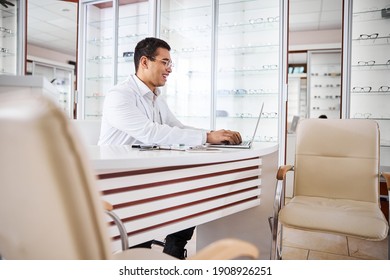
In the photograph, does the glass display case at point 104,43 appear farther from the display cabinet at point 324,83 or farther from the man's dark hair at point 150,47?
the display cabinet at point 324,83

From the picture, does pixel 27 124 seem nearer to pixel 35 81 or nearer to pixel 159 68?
pixel 35 81

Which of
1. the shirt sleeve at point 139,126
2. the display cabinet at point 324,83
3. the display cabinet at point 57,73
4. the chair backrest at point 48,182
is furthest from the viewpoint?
the display cabinet at point 57,73

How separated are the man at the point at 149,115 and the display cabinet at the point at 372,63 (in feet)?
6.73

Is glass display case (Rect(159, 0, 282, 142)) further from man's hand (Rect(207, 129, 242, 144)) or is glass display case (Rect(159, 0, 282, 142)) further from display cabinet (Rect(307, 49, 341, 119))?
display cabinet (Rect(307, 49, 341, 119))

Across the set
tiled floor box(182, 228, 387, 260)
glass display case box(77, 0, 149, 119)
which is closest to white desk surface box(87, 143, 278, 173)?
tiled floor box(182, 228, 387, 260)

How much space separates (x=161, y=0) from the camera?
12.3ft

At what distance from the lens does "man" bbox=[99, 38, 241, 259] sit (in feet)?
5.01

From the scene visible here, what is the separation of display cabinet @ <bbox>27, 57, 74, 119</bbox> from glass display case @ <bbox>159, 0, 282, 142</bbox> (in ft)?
15.9

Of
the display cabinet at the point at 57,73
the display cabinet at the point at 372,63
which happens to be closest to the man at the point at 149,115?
the display cabinet at the point at 372,63

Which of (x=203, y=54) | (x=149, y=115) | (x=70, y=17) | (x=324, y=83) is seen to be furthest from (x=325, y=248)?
(x=70, y=17)

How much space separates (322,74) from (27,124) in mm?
6993

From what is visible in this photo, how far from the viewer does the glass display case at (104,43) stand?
13.4 feet

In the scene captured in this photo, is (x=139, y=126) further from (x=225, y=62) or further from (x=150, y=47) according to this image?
(x=225, y=62)
